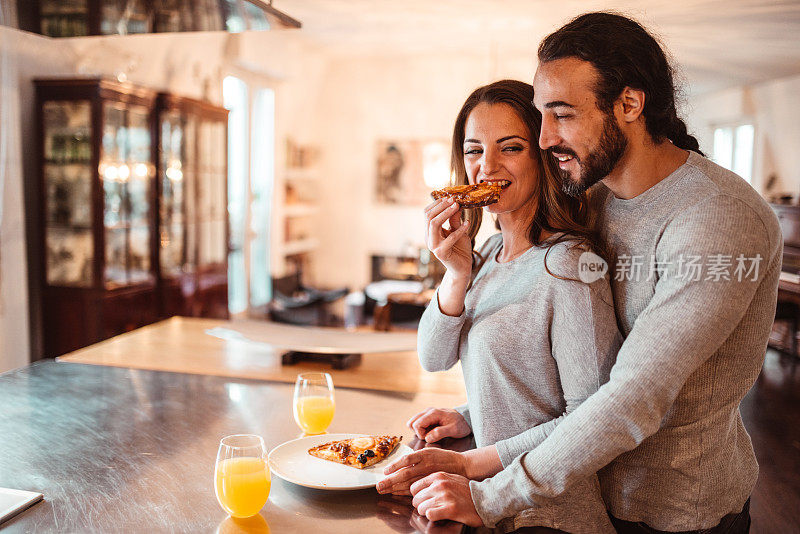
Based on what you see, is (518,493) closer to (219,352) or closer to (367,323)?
(219,352)

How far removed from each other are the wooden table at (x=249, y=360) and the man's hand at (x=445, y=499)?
2.33ft

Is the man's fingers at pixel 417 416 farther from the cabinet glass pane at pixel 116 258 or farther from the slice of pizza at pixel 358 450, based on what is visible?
the cabinet glass pane at pixel 116 258

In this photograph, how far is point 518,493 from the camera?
1.22 meters

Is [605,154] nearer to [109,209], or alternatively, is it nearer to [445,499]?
[445,499]

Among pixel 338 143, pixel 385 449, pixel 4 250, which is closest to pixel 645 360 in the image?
pixel 385 449

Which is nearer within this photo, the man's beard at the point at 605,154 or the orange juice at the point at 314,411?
the man's beard at the point at 605,154

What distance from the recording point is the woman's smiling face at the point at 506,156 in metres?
1.49

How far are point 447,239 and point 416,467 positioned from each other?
51 cm

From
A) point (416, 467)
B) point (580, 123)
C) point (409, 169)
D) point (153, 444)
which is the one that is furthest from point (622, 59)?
point (409, 169)

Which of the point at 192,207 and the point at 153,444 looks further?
the point at 192,207

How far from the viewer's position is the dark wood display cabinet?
4207 mm

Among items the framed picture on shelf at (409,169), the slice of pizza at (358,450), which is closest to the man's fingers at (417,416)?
the slice of pizza at (358,450)

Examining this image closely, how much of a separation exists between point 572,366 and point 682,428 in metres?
0.24

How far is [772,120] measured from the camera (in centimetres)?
838
